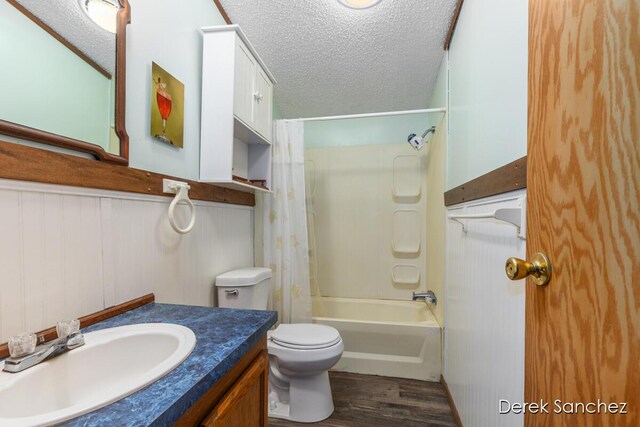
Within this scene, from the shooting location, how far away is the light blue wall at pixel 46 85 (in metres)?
0.70

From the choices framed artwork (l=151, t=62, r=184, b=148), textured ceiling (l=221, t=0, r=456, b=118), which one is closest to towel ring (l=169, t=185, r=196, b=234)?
framed artwork (l=151, t=62, r=184, b=148)

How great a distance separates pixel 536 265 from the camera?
523 mm

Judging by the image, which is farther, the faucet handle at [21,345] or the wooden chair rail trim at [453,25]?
the wooden chair rail trim at [453,25]

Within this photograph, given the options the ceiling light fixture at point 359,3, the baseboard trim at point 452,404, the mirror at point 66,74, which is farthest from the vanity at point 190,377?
the ceiling light fixture at point 359,3

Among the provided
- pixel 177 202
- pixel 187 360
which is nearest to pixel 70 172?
pixel 177 202

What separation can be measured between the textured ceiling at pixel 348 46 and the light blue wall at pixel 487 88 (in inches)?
10.2

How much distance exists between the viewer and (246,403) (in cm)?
81

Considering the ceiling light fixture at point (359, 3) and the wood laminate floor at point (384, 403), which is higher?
the ceiling light fixture at point (359, 3)

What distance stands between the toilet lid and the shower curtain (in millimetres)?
301

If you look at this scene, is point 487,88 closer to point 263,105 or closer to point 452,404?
point 263,105

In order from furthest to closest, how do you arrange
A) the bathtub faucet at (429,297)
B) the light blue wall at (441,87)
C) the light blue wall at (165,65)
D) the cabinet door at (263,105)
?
1. the bathtub faucet at (429,297)
2. the light blue wall at (441,87)
3. the cabinet door at (263,105)
4. the light blue wall at (165,65)

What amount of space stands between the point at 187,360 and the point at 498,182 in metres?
1.12

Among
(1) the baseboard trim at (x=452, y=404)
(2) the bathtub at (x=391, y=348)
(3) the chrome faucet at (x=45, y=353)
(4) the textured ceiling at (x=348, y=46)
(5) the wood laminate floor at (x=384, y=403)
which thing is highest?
(4) the textured ceiling at (x=348, y=46)
